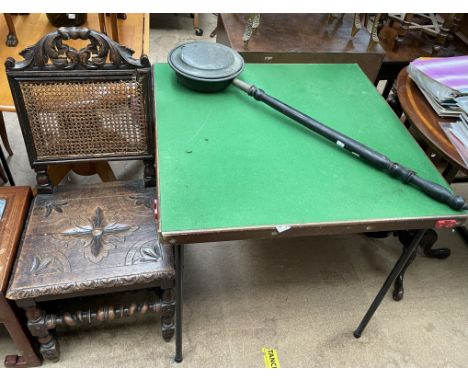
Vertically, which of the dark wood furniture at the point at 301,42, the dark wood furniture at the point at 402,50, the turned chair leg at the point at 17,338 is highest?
the dark wood furniture at the point at 301,42

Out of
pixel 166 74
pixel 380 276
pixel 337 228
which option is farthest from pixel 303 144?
pixel 380 276

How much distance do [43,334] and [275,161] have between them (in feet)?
3.13

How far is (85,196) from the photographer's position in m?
1.45

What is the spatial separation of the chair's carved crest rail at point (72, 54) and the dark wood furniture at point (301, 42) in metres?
0.77

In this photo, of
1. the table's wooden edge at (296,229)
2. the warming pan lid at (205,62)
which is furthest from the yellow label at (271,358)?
the warming pan lid at (205,62)

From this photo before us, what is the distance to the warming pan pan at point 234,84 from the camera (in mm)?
1169

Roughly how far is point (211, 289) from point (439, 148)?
1056 millimetres

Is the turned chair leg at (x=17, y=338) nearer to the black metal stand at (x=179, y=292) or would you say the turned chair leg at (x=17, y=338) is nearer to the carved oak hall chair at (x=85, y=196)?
the carved oak hall chair at (x=85, y=196)

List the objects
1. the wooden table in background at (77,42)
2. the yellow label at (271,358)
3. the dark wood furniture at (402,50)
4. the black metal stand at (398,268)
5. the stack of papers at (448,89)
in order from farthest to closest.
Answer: the dark wood furniture at (402,50) → the wooden table in background at (77,42) → the yellow label at (271,358) → the stack of papers at (448,89) → the black metal stand at (398,268)

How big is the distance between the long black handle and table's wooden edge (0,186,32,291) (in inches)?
33.5

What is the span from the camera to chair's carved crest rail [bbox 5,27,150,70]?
3.80ft

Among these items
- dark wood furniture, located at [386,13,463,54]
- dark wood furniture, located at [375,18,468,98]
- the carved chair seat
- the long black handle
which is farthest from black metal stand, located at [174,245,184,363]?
dark wood furniture, located at [386,13,463,54]

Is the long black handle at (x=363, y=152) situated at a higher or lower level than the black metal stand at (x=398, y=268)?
higher

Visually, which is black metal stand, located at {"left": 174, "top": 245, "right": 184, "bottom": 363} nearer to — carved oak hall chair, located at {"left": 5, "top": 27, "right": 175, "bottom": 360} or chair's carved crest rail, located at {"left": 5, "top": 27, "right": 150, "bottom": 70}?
carved oak hall chair, located at {"left": 5, "top": 27, "right": 175, "bottom": 360}
